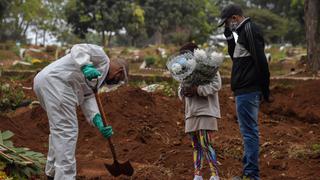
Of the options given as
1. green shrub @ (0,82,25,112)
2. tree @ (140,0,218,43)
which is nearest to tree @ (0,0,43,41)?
tree @ (140,0,218,43)

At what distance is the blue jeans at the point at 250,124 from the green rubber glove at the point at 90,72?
1.50m

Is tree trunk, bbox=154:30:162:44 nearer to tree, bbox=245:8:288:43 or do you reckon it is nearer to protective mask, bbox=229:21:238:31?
tree, bbox=245:8:288:43

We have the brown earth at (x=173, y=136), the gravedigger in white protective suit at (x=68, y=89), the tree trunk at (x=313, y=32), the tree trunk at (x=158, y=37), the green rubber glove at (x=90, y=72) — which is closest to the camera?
the green rubber glove at (x=90, y=72)

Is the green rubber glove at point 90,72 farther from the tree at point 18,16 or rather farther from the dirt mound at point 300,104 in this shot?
the tree at point 18,16

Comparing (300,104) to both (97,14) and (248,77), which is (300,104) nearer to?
(248,77)

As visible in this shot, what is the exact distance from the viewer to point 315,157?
250 inches

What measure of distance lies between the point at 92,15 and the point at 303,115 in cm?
2650

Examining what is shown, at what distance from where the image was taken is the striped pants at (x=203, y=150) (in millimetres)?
5312

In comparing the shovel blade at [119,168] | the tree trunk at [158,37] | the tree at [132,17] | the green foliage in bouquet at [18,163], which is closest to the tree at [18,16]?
the tree at [132,17]

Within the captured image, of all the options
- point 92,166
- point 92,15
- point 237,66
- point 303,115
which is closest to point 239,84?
point 237,66

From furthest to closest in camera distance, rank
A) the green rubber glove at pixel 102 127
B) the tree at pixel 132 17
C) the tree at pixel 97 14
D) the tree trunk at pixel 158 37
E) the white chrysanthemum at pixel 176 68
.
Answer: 1. the tree trunk at pixel 158 37
2. the tree at pixel 132 17
3. the tree at pixel 97 14
4. the white chrysanthemum at pixel 176 68
5. the green rubber glove at pixel 102 127

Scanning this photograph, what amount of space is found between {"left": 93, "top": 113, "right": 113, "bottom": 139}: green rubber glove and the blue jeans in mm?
1288

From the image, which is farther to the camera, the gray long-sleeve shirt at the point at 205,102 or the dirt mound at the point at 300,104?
the dirt mound at the point at 300,104

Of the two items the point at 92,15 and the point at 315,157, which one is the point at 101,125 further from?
the point at 92,15
